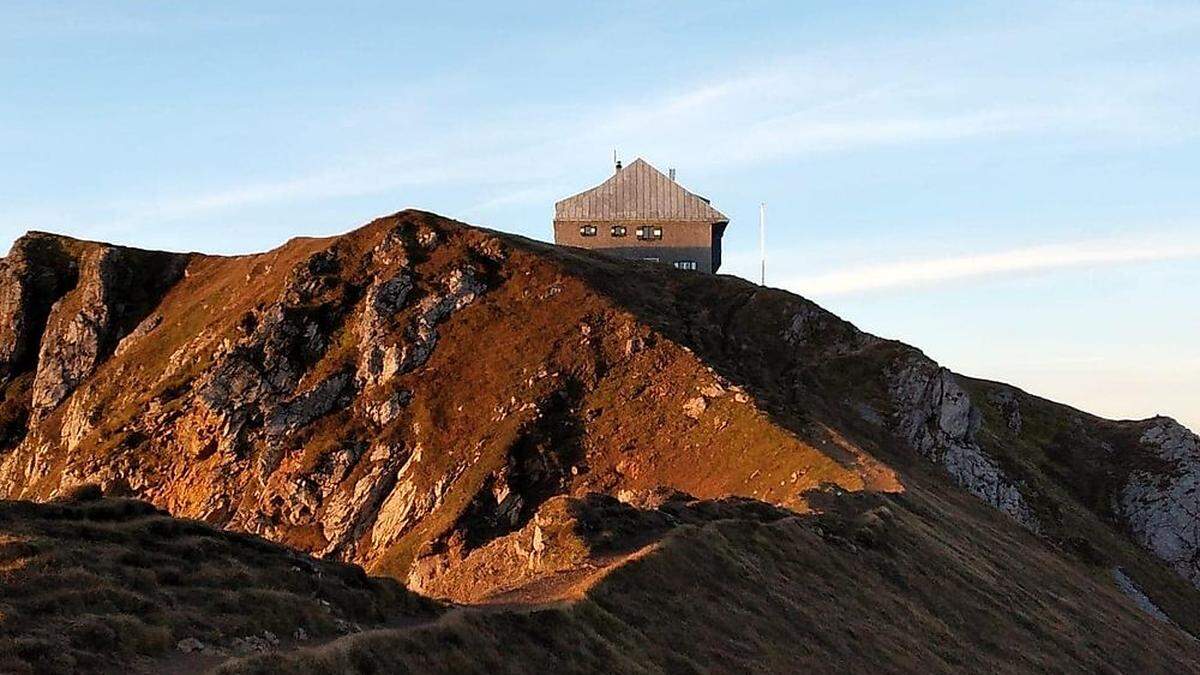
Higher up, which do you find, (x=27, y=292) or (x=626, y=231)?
(x=626, y=231)

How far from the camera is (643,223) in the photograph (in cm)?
15212

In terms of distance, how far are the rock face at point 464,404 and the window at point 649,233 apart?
15.9m

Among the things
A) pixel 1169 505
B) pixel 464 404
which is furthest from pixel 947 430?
pixel 464 404

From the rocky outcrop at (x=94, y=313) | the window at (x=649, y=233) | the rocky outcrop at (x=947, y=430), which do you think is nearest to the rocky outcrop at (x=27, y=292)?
the rocky outcrop at (x=94, y=313)

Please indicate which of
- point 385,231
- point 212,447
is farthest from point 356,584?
point 385,231

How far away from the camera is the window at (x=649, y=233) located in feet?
497

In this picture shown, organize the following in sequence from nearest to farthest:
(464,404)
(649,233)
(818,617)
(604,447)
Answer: (818,617) → (604,447) → (464,404) → (649,233)

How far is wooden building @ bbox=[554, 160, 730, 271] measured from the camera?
497ft

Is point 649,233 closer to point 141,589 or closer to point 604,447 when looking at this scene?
point 604,447

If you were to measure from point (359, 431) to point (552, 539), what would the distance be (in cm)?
5723

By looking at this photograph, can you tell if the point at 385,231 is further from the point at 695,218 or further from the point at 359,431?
the point at 695,218

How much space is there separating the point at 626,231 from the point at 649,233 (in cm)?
335

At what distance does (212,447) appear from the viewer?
10600cm

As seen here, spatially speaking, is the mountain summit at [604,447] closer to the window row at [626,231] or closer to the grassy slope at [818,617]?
the grassy slope at [818,617]
